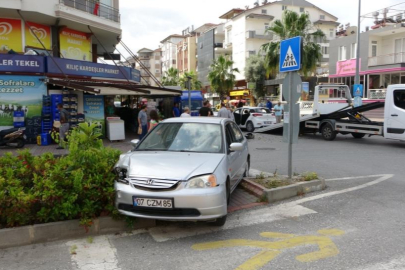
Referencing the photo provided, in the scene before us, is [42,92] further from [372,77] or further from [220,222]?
[372,77]

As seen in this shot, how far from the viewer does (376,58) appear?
3397 centimetres

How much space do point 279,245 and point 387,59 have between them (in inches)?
1330

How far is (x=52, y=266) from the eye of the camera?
159 inches

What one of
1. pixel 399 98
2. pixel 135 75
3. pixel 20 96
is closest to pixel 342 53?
pixel 135 75

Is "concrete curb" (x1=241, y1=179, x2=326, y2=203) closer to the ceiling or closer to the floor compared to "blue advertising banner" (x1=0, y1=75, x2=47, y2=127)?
closer to the floor

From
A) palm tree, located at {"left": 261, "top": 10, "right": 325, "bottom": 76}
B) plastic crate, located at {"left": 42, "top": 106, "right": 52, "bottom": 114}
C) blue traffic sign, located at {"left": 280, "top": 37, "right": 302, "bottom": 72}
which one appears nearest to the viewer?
blue traffic sign, located at {"left": 280, "top": 37, "right": 302, "bottom": 72}

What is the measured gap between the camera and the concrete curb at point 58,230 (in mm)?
4574

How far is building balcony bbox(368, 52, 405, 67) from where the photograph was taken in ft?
106

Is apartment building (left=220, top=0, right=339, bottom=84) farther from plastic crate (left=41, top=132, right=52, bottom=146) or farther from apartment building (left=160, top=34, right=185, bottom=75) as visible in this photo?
plastic crate (left=41, top=132, right=52, bottom=146)

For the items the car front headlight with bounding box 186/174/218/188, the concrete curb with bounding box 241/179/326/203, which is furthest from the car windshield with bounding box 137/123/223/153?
the concrete curb with bounding box 241/179/326/203

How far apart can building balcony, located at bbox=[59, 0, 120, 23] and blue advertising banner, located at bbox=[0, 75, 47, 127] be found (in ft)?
17.9

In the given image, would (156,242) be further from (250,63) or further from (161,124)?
(250,63)

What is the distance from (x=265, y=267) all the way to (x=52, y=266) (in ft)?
7.84

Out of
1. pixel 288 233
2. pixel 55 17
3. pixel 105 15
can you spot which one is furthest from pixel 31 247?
pixel 105 15
